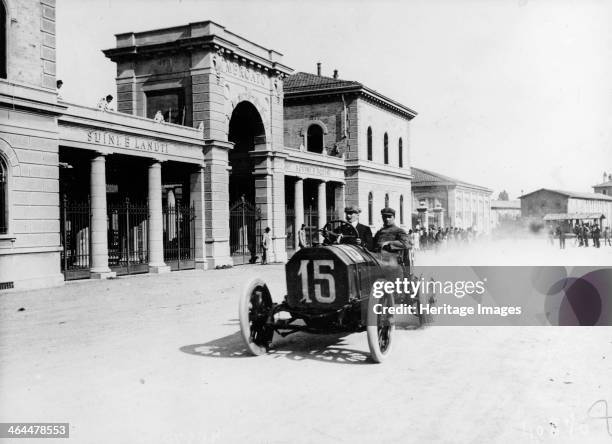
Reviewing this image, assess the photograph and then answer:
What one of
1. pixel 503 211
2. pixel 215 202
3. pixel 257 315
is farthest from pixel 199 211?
pixel 503 211

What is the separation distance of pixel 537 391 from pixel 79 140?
625 inches

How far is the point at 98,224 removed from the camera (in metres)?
18.6

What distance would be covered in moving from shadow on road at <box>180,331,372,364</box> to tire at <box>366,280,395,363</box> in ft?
0.69

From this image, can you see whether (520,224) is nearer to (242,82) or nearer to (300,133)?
(300,133)

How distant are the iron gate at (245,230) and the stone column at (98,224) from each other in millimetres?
7648

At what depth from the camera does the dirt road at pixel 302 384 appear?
4621 mm

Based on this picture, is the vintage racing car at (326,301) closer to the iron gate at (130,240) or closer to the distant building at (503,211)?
the iron gate at (130,240)

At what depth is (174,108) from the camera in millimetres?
24844

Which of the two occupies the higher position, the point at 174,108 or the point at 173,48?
the point at 173,48

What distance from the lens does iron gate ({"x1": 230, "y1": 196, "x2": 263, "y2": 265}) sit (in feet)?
87.6

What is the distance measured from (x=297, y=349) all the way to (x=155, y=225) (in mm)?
14573

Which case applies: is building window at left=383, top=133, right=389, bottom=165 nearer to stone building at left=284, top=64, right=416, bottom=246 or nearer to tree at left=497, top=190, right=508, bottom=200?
stone building at left=284, top=64, right=416, bottom=246

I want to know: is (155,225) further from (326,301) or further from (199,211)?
(326,301)

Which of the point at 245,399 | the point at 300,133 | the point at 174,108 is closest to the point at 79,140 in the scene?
the point at 174,108
